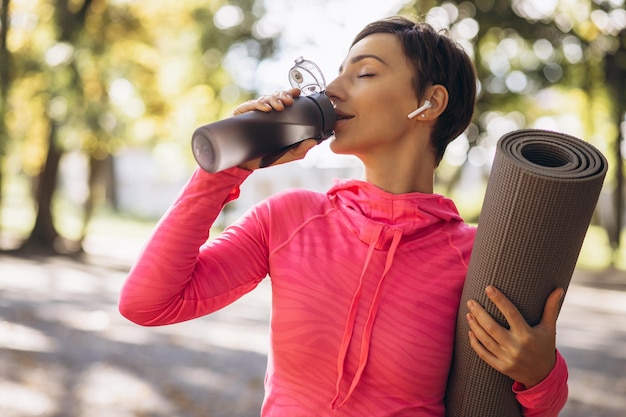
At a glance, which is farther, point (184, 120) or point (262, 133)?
point (184, 120)

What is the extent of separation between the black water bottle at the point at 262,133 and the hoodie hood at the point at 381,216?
0.76 ft

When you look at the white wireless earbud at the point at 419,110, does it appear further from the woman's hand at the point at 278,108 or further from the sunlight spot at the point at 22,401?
the sunlight spot at the point at 22,401

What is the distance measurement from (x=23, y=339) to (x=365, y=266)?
20.6ft

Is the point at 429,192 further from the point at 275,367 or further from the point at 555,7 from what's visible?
the point at 555,7

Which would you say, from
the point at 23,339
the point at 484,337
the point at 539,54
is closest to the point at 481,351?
the point at 484,337

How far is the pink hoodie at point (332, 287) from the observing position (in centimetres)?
151

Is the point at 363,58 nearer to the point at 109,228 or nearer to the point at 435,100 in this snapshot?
the point at 435,100

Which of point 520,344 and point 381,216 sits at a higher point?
point 381,216

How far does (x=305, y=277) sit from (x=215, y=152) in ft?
1.34

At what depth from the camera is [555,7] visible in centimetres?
1430

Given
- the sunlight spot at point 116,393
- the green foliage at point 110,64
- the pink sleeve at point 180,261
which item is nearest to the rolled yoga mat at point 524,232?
the pink sleeve at point 180,261

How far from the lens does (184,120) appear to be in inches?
693

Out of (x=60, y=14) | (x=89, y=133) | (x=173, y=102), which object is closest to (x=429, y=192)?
(x=89, y=133)

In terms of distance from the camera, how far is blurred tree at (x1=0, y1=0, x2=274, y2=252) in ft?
42.3
